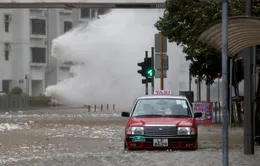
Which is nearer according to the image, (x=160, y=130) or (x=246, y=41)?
(x=246, y=41)

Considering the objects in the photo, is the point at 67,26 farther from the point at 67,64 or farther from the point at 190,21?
the point at 190,21

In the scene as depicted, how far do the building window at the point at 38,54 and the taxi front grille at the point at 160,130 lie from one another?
64013 mm

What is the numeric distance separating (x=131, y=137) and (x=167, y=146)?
35.3 inches

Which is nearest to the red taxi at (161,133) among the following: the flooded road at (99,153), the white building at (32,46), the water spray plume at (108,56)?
the flooded road at (99,153)

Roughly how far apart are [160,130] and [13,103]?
155 ft

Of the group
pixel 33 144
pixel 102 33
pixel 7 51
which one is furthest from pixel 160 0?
pixel 7 51

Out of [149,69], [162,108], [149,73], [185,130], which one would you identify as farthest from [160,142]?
[149,69]

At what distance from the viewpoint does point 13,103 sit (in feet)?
204

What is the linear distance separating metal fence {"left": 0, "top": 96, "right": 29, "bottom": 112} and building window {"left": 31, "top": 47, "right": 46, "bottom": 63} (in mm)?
14762

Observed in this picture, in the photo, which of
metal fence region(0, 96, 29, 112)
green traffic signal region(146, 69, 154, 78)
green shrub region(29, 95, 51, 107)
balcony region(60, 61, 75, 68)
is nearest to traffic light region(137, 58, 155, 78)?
green traffic signal region(146, 69, 154, 78)

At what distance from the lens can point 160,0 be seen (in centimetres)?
3588

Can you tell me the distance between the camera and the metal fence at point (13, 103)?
198 ft

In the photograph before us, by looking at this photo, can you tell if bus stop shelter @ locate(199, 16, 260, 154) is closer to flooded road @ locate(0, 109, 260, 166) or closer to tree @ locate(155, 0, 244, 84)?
flooded road @ locate(0, 109, 260, 166)

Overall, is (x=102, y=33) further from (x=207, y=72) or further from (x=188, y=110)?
(x=188, y=110)
